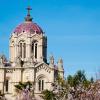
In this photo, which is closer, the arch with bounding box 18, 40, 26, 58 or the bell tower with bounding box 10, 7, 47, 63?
the bell tower with bounding box 10, 7, 47, 63

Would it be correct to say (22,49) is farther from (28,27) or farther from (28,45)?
(28,27)

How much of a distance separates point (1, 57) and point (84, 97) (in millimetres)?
53851

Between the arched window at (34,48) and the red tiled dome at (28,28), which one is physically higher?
the red tiled dome at (28,28)

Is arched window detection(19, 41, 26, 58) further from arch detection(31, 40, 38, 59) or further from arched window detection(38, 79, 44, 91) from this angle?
arched window detection(38, 79, 44, 91)

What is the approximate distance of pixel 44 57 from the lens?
78125 millimetres

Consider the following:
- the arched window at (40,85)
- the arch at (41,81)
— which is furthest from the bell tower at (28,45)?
the arched window at (40,85)

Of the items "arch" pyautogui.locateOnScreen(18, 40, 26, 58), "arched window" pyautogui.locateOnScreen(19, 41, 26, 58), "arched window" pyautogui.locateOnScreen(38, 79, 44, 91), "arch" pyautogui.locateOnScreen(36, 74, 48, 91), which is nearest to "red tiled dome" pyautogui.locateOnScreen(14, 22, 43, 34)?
"arch" pyautogui.locateOnScreen(18, 40, 26, 58)

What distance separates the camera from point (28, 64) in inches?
2992

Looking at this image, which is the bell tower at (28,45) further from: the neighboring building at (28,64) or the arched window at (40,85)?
the arched window at (40,85)

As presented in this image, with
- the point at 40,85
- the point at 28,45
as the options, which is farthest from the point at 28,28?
the point at 40,85

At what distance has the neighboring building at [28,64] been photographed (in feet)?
249

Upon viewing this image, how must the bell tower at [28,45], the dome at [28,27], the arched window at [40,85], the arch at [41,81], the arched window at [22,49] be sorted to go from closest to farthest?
the arched window at [40,85]
the arch at [41,81]
the bell tower at [28,45]
the arched window at [22,49]
the dome at [28,27]

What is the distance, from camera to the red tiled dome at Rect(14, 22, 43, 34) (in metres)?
77.8

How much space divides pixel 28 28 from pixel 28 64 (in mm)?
5504
